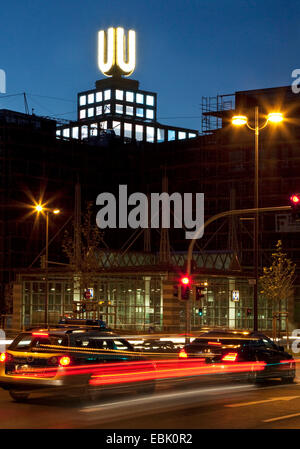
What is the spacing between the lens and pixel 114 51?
132375 millimetres

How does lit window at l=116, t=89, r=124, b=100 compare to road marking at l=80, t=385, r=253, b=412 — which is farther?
lit window at l=116, t=89, r=124, b=100

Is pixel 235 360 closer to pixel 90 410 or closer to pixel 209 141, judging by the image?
pixel 90 410

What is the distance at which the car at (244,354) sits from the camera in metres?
21.1

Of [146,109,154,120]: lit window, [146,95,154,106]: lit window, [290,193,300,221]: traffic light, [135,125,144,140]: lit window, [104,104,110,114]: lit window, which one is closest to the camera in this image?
[290,193,300,221]: traffic light

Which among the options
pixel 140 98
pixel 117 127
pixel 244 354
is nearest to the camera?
pixel 244 354

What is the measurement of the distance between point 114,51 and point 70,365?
394 ft

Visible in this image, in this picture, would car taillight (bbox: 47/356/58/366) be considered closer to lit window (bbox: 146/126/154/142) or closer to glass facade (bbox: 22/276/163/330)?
glass facade (bbox: 22/276/163/330)

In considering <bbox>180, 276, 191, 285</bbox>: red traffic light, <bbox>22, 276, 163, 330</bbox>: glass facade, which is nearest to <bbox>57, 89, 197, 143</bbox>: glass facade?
<bbox>22, 276, 163, 330</bbox>: glass facade

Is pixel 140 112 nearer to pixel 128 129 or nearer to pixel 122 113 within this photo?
pixel 122 113

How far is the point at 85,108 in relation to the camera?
16812 centimetres

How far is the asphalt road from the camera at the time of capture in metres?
14.1

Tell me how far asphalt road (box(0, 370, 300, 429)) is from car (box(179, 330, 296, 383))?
0.76 m

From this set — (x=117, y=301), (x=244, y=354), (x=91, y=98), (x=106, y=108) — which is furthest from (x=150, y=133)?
(x=244, y=354)
